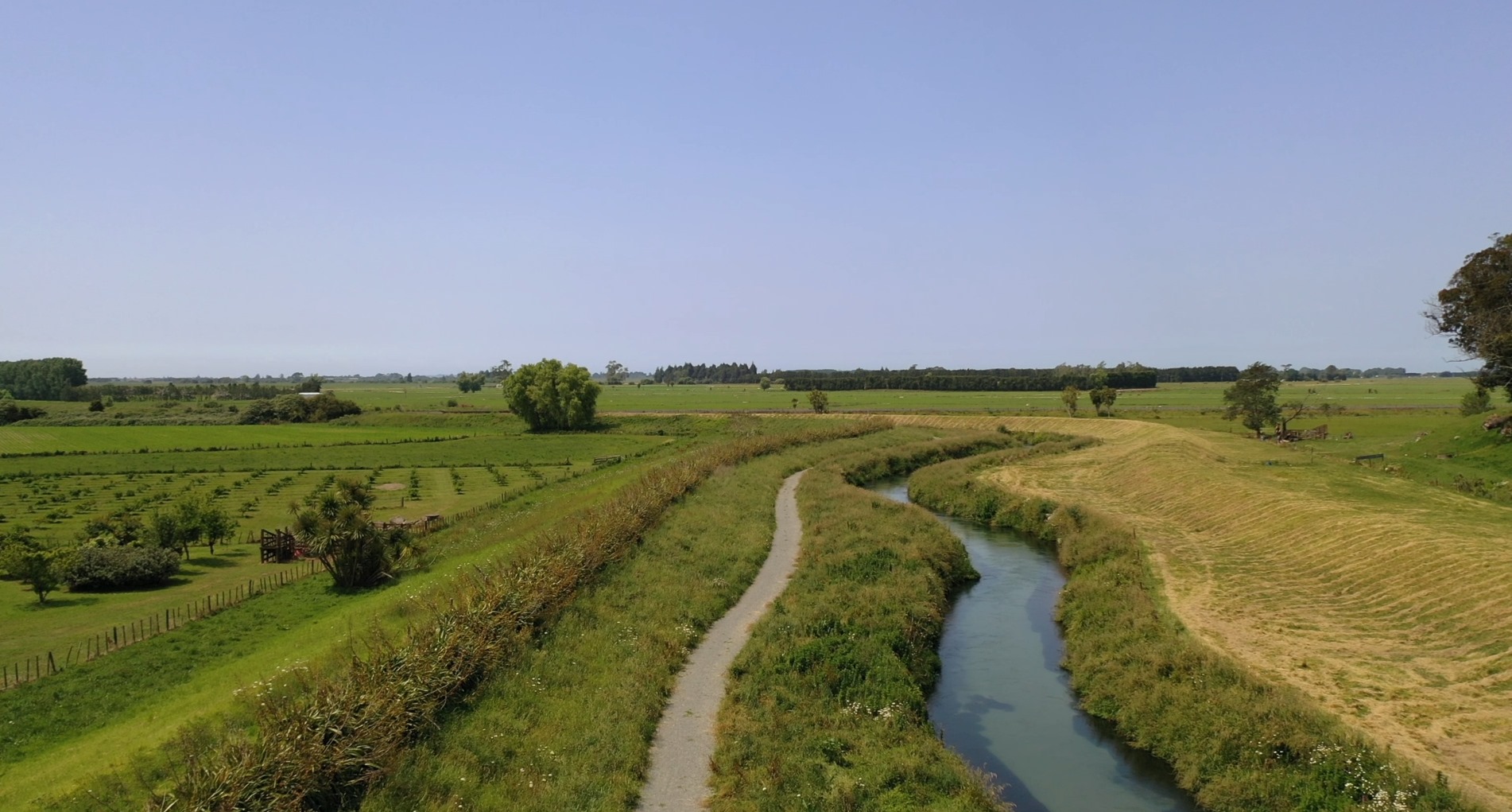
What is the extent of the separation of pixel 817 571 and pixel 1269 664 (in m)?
15.0

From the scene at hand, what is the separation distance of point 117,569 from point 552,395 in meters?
76.9

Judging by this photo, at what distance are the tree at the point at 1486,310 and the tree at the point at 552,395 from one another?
88874 mm

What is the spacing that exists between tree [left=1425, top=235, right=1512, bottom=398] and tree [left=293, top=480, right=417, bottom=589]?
56213mm

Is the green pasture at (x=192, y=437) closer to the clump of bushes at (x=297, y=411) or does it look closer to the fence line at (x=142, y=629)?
the clump of bushes at (x=297, y=411)

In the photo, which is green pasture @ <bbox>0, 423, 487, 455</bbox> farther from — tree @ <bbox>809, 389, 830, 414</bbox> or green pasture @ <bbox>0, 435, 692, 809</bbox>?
green pasture @ <bbox>0, 435, 692, 809</bbox>

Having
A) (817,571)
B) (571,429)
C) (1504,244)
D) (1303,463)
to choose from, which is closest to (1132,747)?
(817,571)

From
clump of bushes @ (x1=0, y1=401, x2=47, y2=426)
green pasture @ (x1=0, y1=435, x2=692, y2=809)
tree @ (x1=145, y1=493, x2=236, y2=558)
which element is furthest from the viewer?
clump of bushes @ (x1=0, y1=401, x2=47, y2=426)

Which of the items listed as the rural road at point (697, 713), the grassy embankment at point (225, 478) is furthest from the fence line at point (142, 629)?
the rural road at point (697, 713)

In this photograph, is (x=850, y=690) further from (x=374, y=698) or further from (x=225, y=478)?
(x=225, y=478)

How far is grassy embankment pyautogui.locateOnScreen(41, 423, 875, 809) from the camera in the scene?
11.9 meters

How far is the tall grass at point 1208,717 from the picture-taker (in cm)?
1457

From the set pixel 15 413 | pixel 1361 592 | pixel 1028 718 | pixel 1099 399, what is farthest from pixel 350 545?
pixel 15 413

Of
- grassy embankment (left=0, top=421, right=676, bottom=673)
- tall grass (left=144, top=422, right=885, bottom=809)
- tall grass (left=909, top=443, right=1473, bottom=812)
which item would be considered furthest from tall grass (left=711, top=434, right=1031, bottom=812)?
grassy embankment (left=0, top=421, right=676, bottom=673)

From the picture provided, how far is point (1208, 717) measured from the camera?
17969 millimetres
